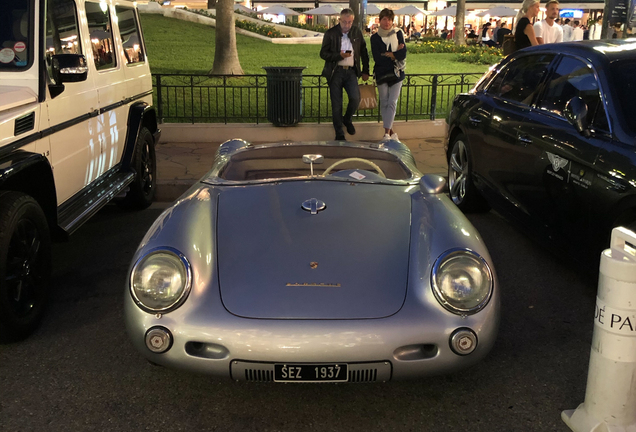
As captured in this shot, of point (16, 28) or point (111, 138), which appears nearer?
point (16, 28)

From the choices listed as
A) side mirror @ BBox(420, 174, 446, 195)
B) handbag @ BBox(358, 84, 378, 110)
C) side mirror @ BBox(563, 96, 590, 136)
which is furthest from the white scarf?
side mirror @ BBox(420, 174, 446, 195)

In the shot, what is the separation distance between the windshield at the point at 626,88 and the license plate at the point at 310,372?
2.41m

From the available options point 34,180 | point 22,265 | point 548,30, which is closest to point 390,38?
point 548,30

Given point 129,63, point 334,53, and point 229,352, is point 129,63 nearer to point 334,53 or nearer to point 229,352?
point 334,53

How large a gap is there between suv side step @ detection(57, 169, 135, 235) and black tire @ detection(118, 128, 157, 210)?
0.37 metres

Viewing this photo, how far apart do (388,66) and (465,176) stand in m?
3.39

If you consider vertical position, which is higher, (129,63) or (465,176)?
(129,63)

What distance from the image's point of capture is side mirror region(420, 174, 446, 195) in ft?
12.7

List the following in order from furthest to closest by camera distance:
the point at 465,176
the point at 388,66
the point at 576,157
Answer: the point at 388,66 → the point at 465,176 → the point at 576,157

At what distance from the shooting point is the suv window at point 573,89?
4493 mm

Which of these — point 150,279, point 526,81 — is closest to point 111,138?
point 150,279

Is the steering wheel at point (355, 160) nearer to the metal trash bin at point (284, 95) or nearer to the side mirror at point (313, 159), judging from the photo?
the side mirror at point (313, 159)

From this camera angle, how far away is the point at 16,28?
15.0 ft

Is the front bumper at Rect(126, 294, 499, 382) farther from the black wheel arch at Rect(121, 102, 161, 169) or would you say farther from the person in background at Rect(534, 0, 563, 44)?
the person in background at Rect(534, 0, 563, 44)
